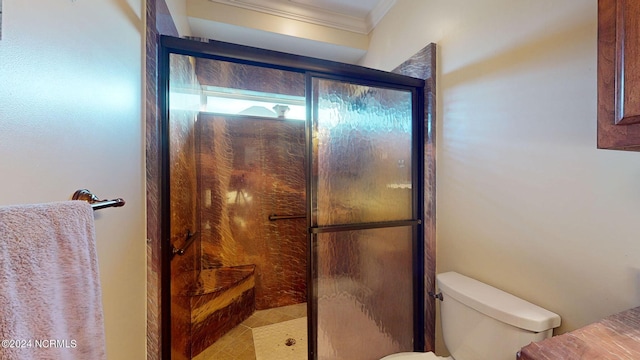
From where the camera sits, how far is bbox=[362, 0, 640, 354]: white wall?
0.83 metres

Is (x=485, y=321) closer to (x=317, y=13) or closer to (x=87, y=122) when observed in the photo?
(x=87, y=122)

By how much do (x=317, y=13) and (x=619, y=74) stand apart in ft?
6.77

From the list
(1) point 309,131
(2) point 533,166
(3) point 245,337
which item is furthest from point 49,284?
(3) point 245,337

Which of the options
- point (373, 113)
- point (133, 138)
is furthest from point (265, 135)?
point (133, 138)

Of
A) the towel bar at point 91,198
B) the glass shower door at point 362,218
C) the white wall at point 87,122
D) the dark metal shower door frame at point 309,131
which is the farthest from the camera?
the glass shower door at point 362,218

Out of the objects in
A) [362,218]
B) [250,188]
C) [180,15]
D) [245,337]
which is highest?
[180,15]

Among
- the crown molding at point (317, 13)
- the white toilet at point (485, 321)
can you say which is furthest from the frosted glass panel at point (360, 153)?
the crown molding at point (317, 13)

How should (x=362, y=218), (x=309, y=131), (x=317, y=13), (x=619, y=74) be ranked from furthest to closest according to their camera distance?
(x=317, y=13), (x=362, y=218), (x=309, y=131), (x=619, y=74)

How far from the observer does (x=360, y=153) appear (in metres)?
1.53

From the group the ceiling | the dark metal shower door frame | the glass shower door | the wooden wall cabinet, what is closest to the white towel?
the dark metal shower door frame

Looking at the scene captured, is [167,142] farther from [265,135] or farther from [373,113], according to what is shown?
[265,135]

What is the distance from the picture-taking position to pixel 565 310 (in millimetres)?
925

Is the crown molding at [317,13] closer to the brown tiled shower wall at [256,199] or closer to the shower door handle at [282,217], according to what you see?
the brown tiled shower wall at [256,199]

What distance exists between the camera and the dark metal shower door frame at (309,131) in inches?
46.6
